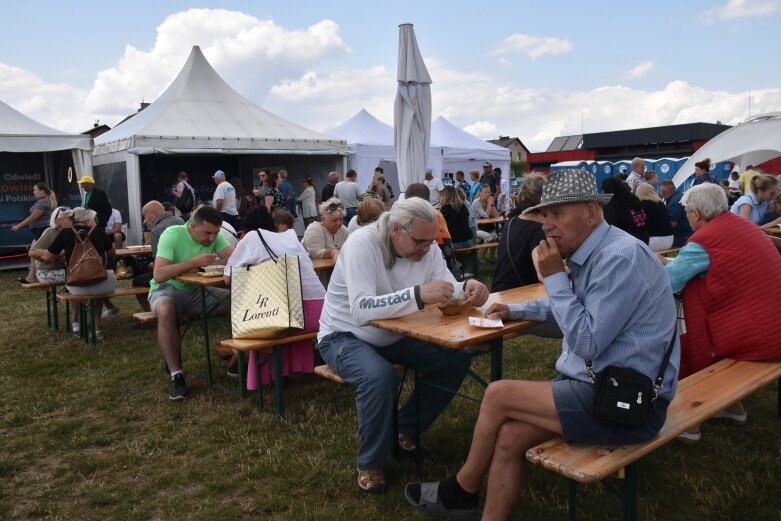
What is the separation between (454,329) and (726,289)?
4.38ft

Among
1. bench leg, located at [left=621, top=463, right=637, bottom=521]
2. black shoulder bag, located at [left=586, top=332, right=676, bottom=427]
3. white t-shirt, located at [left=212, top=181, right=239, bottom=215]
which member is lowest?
bench leg, located at [left=621, top=463, right=637, bottom=521]

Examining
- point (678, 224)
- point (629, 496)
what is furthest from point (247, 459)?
point (678, 224)

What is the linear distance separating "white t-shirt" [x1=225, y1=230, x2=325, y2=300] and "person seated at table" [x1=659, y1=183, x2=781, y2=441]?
2.19m

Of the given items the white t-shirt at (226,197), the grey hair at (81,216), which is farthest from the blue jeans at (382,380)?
the white t-shirt at (226,197)

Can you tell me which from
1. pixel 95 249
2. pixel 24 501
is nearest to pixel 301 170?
pixel 95 249

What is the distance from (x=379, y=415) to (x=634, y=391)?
1.24 metres

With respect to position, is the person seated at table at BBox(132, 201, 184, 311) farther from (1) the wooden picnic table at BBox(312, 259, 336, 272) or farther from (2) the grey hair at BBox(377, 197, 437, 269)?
(2) the grey hair at BBox(377, 197, 437, 269)

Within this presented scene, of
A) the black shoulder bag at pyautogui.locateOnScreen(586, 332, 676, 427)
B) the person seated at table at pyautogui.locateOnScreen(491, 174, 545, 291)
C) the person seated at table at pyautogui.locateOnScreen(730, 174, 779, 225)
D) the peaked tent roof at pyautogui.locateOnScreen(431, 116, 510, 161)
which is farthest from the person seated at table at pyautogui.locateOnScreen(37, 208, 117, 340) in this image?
the peaked tent roof at pyautogui.locateOnScreen(431, 116, 510, 161)

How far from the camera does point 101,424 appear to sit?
3945 millimetres

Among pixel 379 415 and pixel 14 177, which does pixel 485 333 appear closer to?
pixel 379 415

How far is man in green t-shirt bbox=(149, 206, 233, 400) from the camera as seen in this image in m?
4.41

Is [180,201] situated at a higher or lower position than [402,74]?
lower

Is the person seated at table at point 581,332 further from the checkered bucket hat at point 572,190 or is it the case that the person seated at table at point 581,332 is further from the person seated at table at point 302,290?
the person seated at table at point 302,290

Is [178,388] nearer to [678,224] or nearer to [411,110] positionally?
[678,224]
